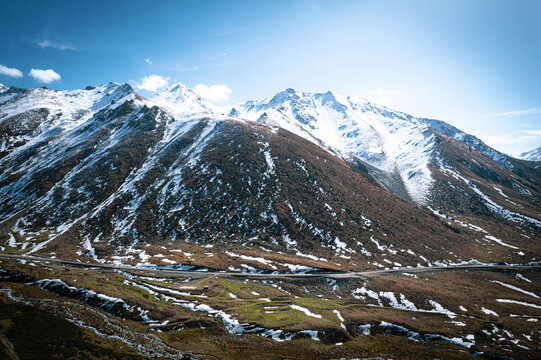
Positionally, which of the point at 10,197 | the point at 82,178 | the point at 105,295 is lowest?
the point at 105,295

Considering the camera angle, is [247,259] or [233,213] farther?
[233,213]

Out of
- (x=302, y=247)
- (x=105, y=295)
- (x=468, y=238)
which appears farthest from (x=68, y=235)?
(x=468, y=238)

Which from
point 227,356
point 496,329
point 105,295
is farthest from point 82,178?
point 496,329

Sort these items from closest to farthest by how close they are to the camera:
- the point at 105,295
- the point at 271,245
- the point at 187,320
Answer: the point at 187,320 → the point at 105,295 → the point at 271,245

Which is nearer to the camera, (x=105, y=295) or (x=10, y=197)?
(x=105, y=295)

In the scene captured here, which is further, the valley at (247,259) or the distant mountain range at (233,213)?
the distant mountain range at (233,213)

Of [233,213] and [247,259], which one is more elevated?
[233,213]

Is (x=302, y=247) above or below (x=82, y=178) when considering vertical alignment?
below

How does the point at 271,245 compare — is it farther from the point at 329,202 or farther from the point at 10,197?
the point at 10,197

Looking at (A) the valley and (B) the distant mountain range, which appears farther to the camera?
(B) the distant mountain range

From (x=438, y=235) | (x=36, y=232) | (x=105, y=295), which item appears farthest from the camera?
(x=438, y=235)
